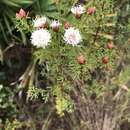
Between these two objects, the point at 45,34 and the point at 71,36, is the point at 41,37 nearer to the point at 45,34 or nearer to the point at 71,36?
the point at 45,34

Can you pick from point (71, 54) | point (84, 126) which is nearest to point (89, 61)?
point (71, 54)

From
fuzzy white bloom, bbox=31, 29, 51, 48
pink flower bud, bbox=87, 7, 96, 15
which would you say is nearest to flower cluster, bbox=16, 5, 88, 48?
fuzzy white bloom, bbox=31, 29, 51, 48

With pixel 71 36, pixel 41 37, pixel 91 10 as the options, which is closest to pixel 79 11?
pixel 91 10

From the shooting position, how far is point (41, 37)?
2699mm

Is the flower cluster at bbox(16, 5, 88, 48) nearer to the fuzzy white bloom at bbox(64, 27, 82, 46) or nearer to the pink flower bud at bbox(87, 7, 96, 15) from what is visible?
the fuzzy white bloom at bbox(64, 27, 82, 46)

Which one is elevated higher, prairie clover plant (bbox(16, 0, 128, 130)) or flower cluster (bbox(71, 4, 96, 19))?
flower cluster (bbox(71, 4, 96, 19))

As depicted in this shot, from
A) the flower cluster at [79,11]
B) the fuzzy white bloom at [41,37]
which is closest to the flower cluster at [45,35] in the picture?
the fuzzy white bloom at [41,37]

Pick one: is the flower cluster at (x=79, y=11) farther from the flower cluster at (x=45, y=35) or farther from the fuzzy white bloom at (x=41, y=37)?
A: the fuzzy white bloom at (x=41, y=37)

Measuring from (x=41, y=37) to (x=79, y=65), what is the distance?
0.32m

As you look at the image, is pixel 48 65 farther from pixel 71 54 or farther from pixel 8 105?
pixel 8 105

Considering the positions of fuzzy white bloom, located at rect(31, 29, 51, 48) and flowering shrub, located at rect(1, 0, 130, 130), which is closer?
fuzzy white bloom, located at rect(31, 29, 51, 48)

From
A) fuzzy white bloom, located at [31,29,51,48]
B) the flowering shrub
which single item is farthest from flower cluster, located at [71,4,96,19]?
fuzzy white bloom, located at [31,29,51,48]

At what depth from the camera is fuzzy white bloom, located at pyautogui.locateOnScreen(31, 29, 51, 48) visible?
269 cm

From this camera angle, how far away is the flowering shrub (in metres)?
2.80
